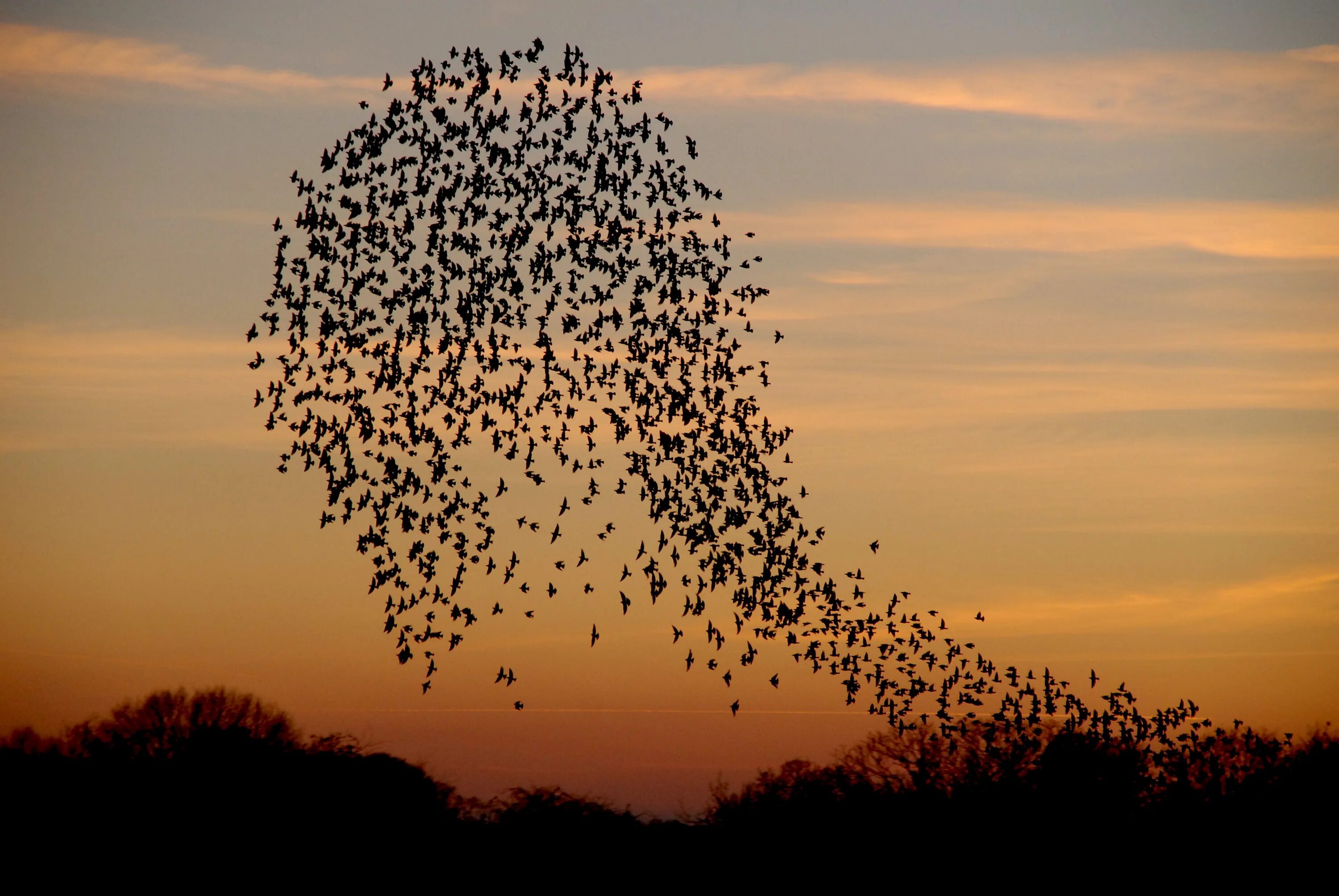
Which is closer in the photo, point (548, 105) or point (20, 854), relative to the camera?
point (548, 105)

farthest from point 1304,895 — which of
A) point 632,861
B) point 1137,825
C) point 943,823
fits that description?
point 632,861

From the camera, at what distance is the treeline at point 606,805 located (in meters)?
35.5

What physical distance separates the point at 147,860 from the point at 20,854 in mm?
2840

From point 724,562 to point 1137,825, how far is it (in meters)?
24.3

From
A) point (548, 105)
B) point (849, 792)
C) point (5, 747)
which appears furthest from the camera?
point (849, 792)

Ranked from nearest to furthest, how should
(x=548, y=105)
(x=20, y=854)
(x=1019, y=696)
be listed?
(x=548, y=105) → (x=20, y=854) → (x=1019, y=696)

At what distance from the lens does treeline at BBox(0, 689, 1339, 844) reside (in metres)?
35.5

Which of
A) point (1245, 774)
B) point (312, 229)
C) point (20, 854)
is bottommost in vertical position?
point (20, 854)

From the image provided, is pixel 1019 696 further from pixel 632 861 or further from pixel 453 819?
pixel 453 819

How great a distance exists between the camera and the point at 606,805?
36.4 m

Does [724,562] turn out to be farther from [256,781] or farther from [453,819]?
[256,781]

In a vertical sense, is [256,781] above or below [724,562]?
below

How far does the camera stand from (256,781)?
36.7 m

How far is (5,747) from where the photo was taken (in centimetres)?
Answer: 3947
